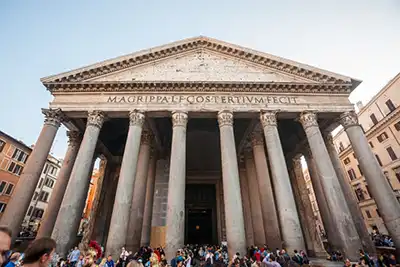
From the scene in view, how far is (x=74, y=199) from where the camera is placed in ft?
29.7

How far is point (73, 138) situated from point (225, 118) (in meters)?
9.51

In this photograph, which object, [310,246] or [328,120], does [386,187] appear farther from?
[310,246]

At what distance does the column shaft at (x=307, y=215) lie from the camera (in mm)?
14039

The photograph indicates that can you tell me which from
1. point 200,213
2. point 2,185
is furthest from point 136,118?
point 2,185

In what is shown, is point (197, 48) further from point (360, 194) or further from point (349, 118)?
point (360, 194)

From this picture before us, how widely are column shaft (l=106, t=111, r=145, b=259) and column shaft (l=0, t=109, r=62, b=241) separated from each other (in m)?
3.90

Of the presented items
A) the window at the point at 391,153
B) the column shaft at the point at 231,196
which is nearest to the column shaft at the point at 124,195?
the column shaft at the point at 231,196

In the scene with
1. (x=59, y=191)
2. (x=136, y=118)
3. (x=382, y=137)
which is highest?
(x=382, y=137)

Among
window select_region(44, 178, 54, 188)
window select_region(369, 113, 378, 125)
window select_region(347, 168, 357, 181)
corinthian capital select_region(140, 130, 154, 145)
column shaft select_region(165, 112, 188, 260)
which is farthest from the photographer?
window select_region(44, 178, 54, 188)

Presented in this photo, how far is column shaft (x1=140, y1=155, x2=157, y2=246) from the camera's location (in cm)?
1264

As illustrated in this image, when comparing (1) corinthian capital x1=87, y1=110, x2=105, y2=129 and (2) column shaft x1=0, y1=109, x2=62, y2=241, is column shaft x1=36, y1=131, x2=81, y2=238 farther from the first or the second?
(1) corinthian capital x1=87, y1=110, x2=105, y2=129

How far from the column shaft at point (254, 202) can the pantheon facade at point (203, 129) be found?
0.07 metres

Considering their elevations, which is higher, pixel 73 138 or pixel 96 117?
pixel 96 117

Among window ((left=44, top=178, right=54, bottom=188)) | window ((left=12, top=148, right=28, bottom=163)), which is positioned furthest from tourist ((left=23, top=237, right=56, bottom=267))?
window ((left=44, top=178, right=54, bottom=188))
